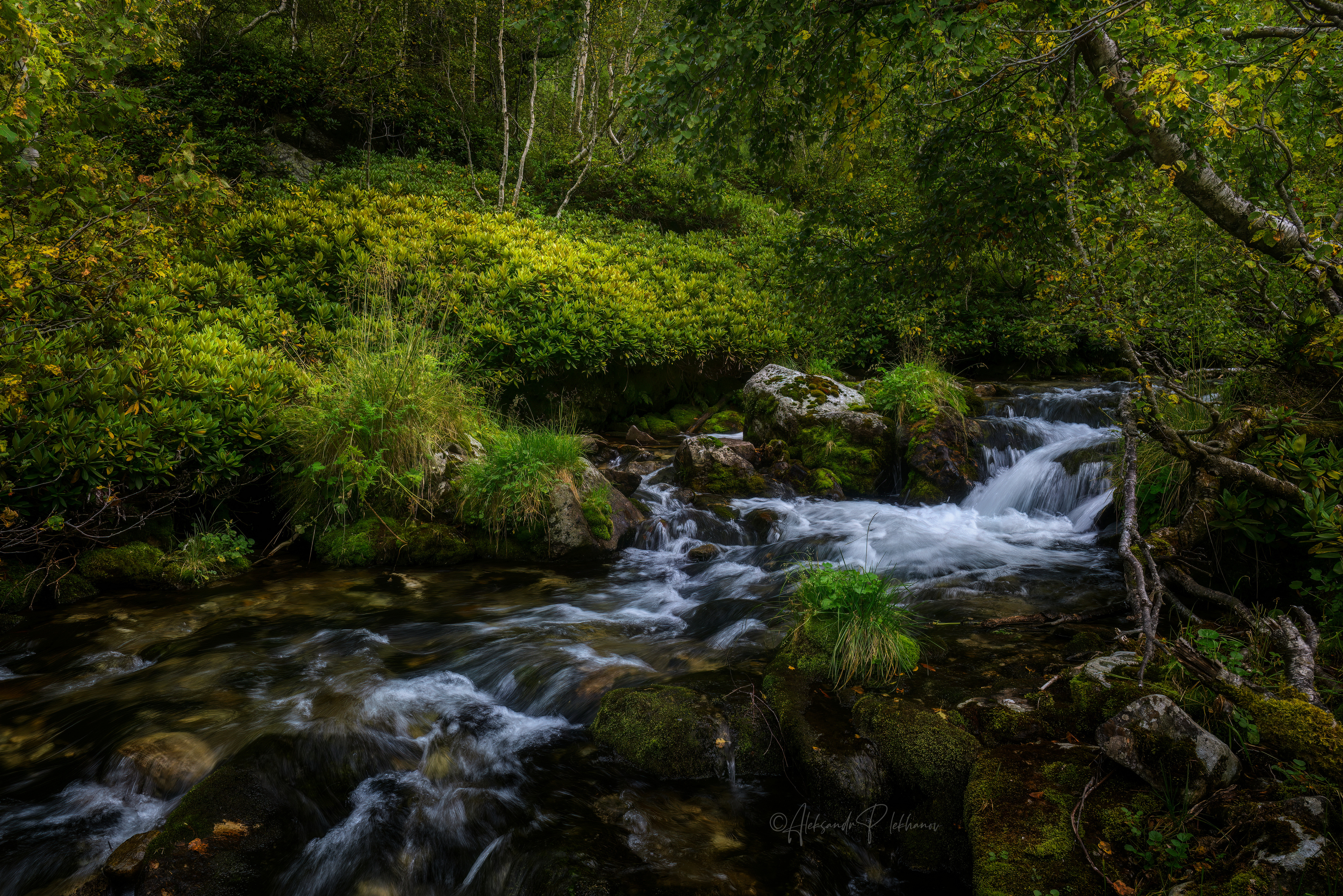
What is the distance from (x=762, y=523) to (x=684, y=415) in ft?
15.0

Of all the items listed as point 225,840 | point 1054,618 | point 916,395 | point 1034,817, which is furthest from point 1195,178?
point 225,840

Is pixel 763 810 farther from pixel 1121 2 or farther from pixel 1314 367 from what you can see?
pixel 1314 367

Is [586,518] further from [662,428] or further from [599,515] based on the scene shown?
[662,428]

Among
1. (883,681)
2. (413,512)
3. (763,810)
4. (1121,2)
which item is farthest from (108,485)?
(1121,2)

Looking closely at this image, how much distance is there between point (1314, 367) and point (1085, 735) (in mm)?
3540

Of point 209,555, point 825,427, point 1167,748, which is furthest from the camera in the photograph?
point 825,427

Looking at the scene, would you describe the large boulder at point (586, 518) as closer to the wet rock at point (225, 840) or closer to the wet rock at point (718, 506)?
the wet rock at point (718, 506)

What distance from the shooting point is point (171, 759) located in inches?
122

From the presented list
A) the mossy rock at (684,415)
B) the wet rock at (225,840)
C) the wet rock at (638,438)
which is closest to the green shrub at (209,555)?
the wet rock at (225,840)

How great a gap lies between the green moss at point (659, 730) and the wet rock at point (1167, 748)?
1.79m

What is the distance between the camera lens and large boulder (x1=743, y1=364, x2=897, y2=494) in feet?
28.0

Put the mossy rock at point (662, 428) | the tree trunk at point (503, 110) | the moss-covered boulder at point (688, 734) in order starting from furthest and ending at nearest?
the tree trunk at point (503, 110) → the mossy rock at point (662, 428) → the moss-covered boulder at point (688, 734)

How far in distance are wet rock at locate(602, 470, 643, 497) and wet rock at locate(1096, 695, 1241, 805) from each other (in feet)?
19.2

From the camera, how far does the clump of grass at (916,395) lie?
867cm
